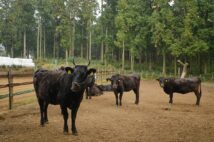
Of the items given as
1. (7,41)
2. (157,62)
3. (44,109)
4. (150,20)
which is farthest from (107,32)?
(44,109)

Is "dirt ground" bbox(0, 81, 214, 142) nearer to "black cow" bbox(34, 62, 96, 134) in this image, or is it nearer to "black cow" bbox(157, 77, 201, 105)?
"black cow" bbox(34, 62, 96, 134)

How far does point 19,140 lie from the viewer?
9.30 metres

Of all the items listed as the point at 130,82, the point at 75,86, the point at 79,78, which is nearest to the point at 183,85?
the point at 130,82

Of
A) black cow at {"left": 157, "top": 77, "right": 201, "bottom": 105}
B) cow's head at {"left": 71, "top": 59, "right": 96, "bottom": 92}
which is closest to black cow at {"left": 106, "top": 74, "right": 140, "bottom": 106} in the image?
black cow at {"left": 157, "top": 77, "right": 201, "bottom": 105}

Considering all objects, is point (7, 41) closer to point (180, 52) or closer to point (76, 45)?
point (76, 45)

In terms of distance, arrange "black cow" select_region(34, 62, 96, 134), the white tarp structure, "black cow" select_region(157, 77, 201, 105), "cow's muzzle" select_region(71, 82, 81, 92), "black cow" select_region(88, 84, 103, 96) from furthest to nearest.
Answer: the white tarp structure → "black cow" select_region(88, 84, 103, 96) → "black cow" select_region(157, 77, 201, 105) → "black cow" select_region(34, 62, 96, 134) → "cow's muzzle" select_region(71, 82, 81, 92)

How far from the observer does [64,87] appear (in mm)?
10367

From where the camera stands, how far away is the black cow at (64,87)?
9.86m

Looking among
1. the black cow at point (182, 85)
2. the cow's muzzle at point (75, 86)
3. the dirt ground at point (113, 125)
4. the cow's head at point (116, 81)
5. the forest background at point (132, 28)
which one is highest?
the forest background at point (132, 28)

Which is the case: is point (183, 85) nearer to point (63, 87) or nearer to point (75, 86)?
point (63, 87)

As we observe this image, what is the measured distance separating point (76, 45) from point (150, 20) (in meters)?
30.6

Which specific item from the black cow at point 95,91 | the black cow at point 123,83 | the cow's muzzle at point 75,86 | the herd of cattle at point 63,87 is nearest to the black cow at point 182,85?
the black cow at point 123,83

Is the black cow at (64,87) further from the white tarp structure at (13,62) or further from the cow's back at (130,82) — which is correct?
the white tarp structure at (13,62)

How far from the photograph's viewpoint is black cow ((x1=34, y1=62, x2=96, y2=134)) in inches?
388
